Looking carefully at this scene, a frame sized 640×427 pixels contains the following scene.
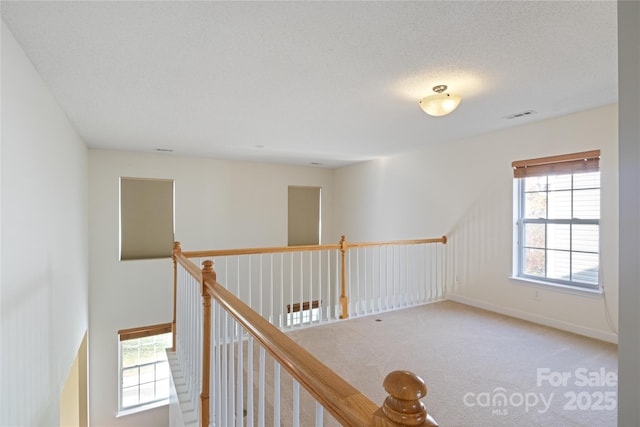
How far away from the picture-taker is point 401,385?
574mm

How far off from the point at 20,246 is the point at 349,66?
248cm

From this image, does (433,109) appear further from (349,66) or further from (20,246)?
(20,246)

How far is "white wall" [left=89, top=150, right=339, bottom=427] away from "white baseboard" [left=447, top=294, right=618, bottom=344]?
3670mm

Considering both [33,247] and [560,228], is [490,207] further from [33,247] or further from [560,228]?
[33,247]

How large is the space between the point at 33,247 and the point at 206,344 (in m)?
1.64

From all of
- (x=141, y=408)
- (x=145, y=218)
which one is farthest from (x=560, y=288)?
(x=141, y=408)

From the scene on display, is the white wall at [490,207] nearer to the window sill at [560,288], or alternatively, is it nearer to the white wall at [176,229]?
the window sill at [560,288]

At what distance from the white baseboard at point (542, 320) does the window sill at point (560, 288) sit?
329mm

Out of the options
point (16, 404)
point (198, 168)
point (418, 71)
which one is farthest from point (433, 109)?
point (198, 168)

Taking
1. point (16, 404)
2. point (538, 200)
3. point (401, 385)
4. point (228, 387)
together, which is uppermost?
point (538, 200)

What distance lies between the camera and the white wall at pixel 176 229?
505 cm

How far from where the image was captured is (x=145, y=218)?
551 cm

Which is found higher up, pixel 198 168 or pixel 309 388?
pixel 198 168

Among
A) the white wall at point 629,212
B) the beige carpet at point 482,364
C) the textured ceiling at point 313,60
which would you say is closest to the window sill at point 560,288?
the beige carpet at point 482,364
